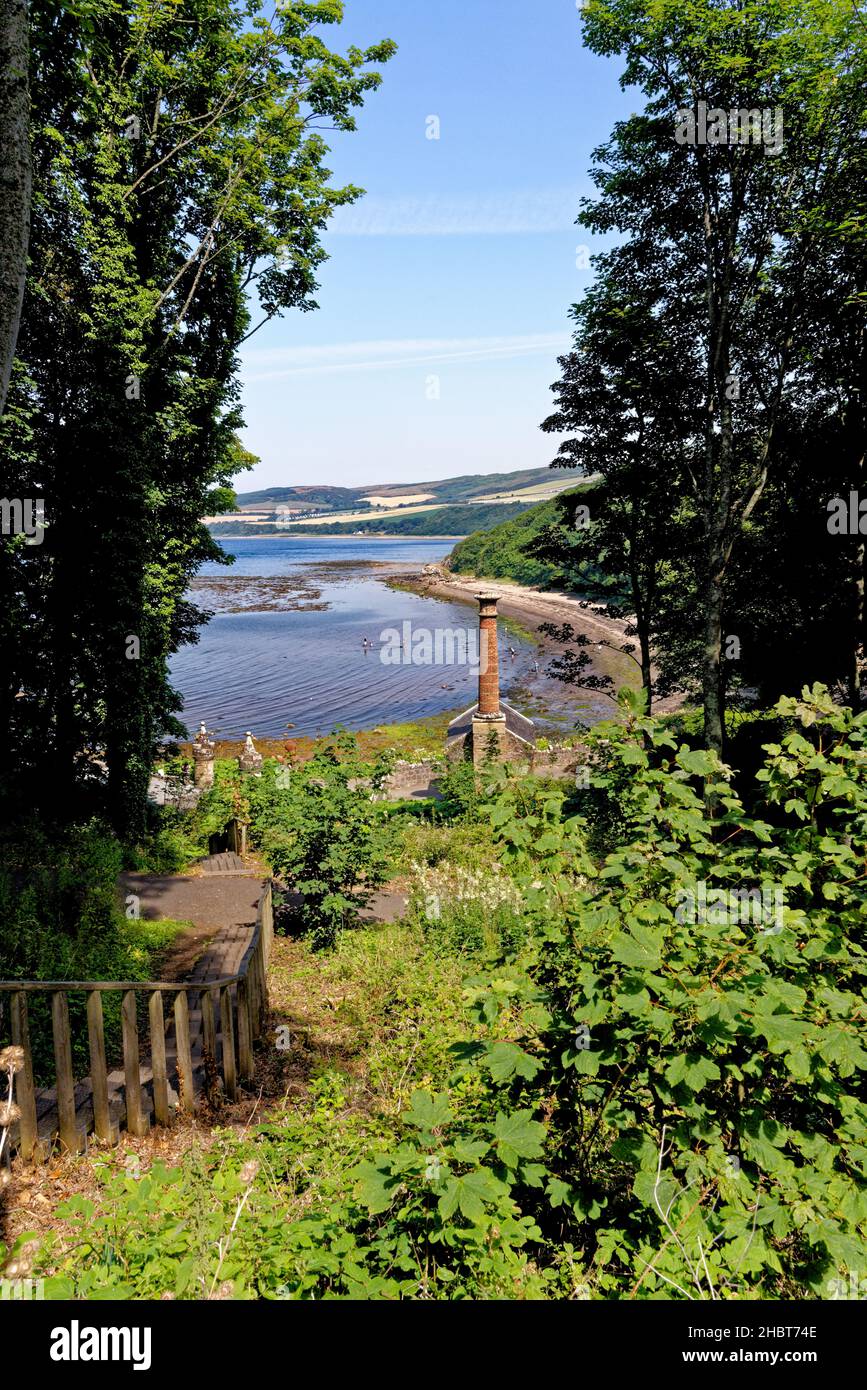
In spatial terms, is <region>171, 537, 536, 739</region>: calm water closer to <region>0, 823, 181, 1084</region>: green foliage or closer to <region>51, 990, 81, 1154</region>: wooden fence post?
<region>0, 823, 181, 1084</region>: green foliage

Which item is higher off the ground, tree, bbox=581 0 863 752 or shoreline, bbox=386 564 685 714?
tree, bbox=581 0 863 752

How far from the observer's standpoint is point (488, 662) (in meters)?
21.9

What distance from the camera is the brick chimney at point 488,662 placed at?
2156cm

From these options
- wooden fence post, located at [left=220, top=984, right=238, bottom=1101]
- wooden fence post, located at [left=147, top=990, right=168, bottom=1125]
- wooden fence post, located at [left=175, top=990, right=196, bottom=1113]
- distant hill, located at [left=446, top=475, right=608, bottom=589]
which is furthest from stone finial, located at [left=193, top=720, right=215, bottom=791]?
distant hill, located at [left=446, top=475, right=608, bottom=589]

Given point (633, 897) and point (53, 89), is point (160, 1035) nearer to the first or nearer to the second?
point (633, 897)

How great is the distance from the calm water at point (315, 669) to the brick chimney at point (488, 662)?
21.3 feet

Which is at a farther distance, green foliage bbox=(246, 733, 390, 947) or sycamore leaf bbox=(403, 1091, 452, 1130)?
green foliage bbox=(246, 733, 390, 947)

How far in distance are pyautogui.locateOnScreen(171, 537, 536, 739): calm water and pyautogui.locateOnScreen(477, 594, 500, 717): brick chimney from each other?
648 cm

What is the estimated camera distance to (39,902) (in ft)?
24.8

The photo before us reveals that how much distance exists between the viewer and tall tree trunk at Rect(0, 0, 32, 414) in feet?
10.7

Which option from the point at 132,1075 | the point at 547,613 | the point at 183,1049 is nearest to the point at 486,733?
the point at 183,1049

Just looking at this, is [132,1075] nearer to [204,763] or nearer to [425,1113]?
[425,1113]

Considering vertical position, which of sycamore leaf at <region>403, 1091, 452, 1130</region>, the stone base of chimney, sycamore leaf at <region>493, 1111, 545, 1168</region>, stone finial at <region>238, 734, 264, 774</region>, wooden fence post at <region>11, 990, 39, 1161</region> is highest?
sycamore leaf at <region>403, 1091, 452, 1130</region>

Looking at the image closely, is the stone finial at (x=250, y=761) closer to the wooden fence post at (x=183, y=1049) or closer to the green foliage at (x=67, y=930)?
the green foliage at (x=67, y=930)
